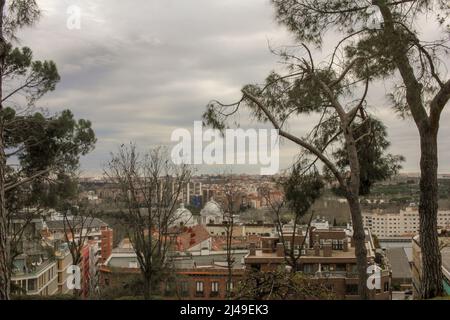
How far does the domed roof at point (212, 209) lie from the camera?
14.0 metres

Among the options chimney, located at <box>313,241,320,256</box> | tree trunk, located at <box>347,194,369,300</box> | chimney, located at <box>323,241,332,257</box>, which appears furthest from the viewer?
chimney, located at <box>313,241,320,256</box>

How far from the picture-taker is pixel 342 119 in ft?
19.8

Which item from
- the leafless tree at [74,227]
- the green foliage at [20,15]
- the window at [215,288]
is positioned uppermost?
the green foliage at [20,15]

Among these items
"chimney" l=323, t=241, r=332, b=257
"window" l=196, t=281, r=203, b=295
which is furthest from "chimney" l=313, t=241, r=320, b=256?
"window" l=196, t=281, r=203, b=295

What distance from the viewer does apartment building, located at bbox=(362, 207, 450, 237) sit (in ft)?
28.3

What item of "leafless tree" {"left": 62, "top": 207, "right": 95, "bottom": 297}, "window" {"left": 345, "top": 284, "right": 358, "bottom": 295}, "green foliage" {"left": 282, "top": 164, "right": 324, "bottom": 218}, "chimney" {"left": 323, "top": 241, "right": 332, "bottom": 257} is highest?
"green foliage" {"left": 282, "top": 164, "right": 324, "bottom": 218}

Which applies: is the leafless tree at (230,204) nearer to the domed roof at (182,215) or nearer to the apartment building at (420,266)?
the domed roof at (182,215)

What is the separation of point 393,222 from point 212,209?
5.47 meters

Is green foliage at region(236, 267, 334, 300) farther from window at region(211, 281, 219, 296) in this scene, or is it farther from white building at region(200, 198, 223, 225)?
window at region(211, 281, 219, 296)

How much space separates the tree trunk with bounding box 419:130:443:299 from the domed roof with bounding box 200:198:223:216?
8.66m

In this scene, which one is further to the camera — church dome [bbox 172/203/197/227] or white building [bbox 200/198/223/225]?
white building [bbox 200/198/223/225]

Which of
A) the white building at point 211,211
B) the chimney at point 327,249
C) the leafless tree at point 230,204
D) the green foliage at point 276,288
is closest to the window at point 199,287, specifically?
the white building at point 211,211

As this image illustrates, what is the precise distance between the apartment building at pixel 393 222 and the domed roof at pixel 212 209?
Answer: 437 centimetres

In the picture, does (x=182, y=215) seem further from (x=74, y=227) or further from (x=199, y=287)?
(x=199, y=287)
